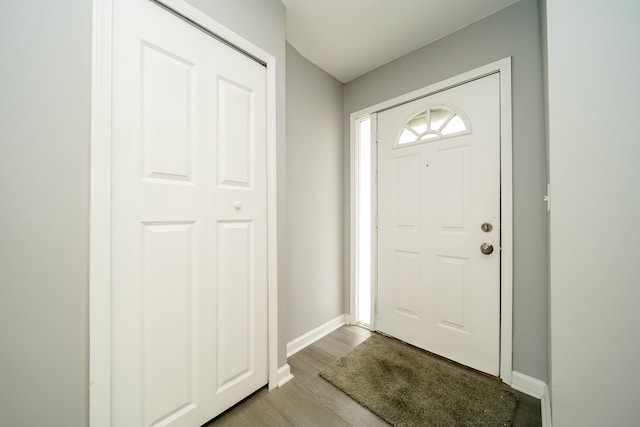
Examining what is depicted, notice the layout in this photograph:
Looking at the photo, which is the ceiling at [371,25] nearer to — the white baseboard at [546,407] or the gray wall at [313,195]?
the gray wall at [313,195]

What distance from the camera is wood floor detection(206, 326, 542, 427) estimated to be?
1.17 meters

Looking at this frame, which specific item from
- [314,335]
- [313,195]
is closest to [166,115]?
[313,195]

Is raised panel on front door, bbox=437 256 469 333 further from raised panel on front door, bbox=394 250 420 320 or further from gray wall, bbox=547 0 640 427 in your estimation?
gray wall, bbox=547 0 640 427

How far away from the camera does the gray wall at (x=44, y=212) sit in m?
0.69

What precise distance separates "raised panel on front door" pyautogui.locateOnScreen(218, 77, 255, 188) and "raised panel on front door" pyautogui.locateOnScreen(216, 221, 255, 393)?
268mm

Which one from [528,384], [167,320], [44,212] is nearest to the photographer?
[44,212]

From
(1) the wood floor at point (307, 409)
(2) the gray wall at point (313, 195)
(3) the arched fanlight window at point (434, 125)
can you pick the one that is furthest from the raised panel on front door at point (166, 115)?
(3) the arched fanlight window at point (434, 125)

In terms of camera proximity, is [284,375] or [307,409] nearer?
[307,409]

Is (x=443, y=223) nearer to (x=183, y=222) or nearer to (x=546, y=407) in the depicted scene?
(x=546, y=407)

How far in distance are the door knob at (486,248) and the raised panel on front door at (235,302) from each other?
1.57 m

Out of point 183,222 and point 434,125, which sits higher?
point 434,125

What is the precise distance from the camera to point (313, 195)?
2.02 metres

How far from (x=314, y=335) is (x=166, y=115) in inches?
76.6

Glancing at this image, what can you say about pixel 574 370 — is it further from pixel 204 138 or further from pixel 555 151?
pixel 204 138
